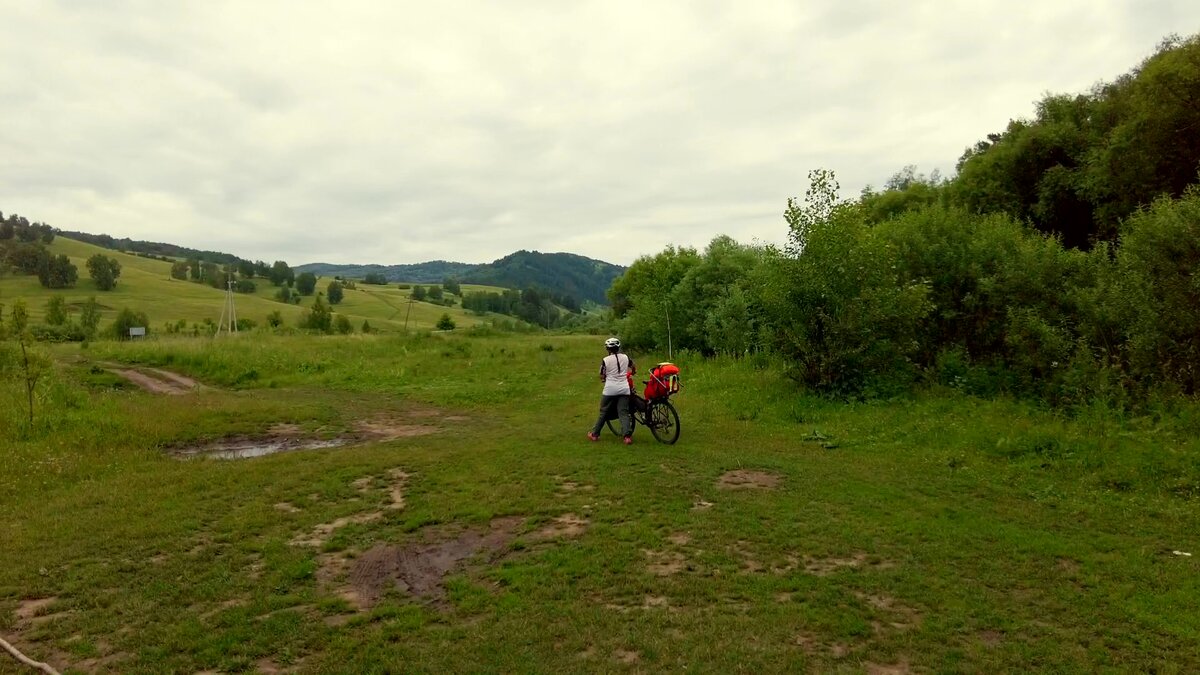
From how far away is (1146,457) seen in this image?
932 cm

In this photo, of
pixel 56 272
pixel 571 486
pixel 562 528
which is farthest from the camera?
pixel 56 272

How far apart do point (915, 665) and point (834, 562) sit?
73.9 inches

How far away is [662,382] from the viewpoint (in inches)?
482

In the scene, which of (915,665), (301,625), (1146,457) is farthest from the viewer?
(1146,457)

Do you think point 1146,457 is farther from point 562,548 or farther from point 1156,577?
point 562,548

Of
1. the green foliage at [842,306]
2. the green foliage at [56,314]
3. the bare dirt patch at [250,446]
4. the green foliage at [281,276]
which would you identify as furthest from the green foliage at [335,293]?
the green foliage at [842,306]

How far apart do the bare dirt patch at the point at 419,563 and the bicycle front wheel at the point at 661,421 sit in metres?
5.09

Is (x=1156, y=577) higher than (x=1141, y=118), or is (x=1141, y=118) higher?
(x=1141, y=118)

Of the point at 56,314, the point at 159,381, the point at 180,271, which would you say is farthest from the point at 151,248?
the point at 159,381

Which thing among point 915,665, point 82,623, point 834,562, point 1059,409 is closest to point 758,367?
point 1059,409

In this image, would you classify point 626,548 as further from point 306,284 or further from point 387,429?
point 306,284

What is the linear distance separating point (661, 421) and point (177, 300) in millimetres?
116249

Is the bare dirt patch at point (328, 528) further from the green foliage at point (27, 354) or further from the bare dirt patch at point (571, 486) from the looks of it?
the green foliage at point (27, 354)

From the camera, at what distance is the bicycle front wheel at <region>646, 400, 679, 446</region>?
1235 cm
